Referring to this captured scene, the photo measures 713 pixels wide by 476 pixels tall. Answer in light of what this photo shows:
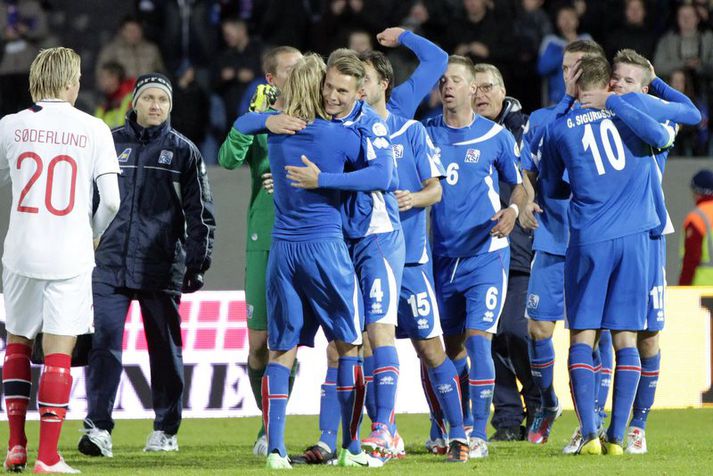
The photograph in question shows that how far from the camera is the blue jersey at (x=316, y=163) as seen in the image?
24.8 feet

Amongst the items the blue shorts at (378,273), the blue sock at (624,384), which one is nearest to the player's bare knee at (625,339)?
the blue sock at (624,384)

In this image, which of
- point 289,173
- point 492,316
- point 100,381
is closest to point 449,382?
point 492,316

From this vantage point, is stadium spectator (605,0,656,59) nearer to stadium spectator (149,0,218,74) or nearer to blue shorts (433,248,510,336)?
stadium spectator (149,0,218,74)

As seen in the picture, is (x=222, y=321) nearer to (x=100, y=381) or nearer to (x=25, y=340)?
(x=100, y=381)

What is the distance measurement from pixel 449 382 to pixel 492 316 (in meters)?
0.57

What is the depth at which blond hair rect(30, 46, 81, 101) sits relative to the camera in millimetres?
7562

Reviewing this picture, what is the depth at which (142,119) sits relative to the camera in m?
9.36

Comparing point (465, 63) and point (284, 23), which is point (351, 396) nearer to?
point (465, 63)

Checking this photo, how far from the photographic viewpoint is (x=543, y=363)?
9562mm

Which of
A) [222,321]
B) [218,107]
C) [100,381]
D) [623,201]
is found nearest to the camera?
[623,201]

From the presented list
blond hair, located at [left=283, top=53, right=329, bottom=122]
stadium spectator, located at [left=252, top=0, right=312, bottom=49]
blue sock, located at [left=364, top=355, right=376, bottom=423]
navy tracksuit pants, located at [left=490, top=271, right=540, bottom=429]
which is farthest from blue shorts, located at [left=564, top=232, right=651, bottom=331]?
stadium spectator, located at [left=252, top=0, right=312, bottom=49]

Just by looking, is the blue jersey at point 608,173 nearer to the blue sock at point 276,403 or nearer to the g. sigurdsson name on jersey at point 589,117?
the g. sigurdsson name on jersey at point 589,117

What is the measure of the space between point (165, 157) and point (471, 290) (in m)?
2.25

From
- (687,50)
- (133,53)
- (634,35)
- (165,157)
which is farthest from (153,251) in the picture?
(687,50)
